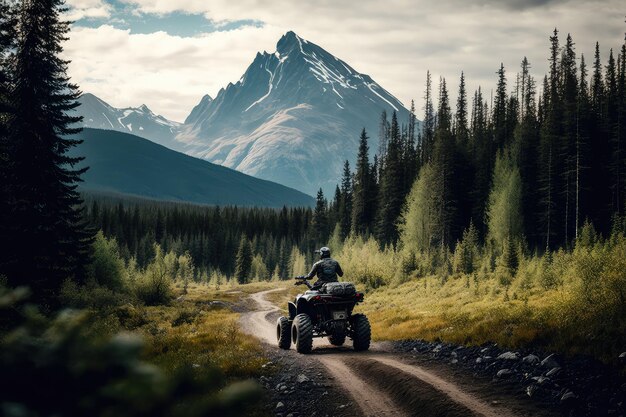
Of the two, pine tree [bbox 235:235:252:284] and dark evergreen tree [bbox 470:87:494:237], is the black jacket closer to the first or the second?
dark evergreen tree [bbox 470:87:494:237]

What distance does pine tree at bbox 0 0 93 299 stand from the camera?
85.6 feet

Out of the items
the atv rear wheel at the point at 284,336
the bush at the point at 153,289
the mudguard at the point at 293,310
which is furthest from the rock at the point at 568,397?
the bush at the point at 153,289

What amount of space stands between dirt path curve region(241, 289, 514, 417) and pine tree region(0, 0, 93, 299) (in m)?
19.1

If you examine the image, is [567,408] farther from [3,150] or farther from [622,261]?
[3,150]

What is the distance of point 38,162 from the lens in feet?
91.9

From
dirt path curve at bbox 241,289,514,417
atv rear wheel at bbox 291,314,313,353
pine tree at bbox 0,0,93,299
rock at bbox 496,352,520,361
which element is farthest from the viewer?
pine tree at bbox 0,0,93,299

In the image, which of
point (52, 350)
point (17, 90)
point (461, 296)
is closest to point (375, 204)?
point (461, 296)

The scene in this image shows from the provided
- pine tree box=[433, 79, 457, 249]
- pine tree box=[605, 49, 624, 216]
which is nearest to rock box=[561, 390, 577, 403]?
pine tree box=[605, 49, 624, 216]

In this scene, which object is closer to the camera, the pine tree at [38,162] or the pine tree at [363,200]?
the pine tree at [38,162]

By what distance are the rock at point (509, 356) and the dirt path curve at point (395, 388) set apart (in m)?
1.79

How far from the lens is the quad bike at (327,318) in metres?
15.9

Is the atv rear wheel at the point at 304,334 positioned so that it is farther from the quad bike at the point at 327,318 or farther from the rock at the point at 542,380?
the rock at the point at 542,380

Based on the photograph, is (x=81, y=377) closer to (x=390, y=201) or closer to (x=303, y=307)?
(x=303, y=307)

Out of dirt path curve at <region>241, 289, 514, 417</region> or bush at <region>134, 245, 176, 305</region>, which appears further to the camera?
bush at <region>134, 245, 176, 305</region>
